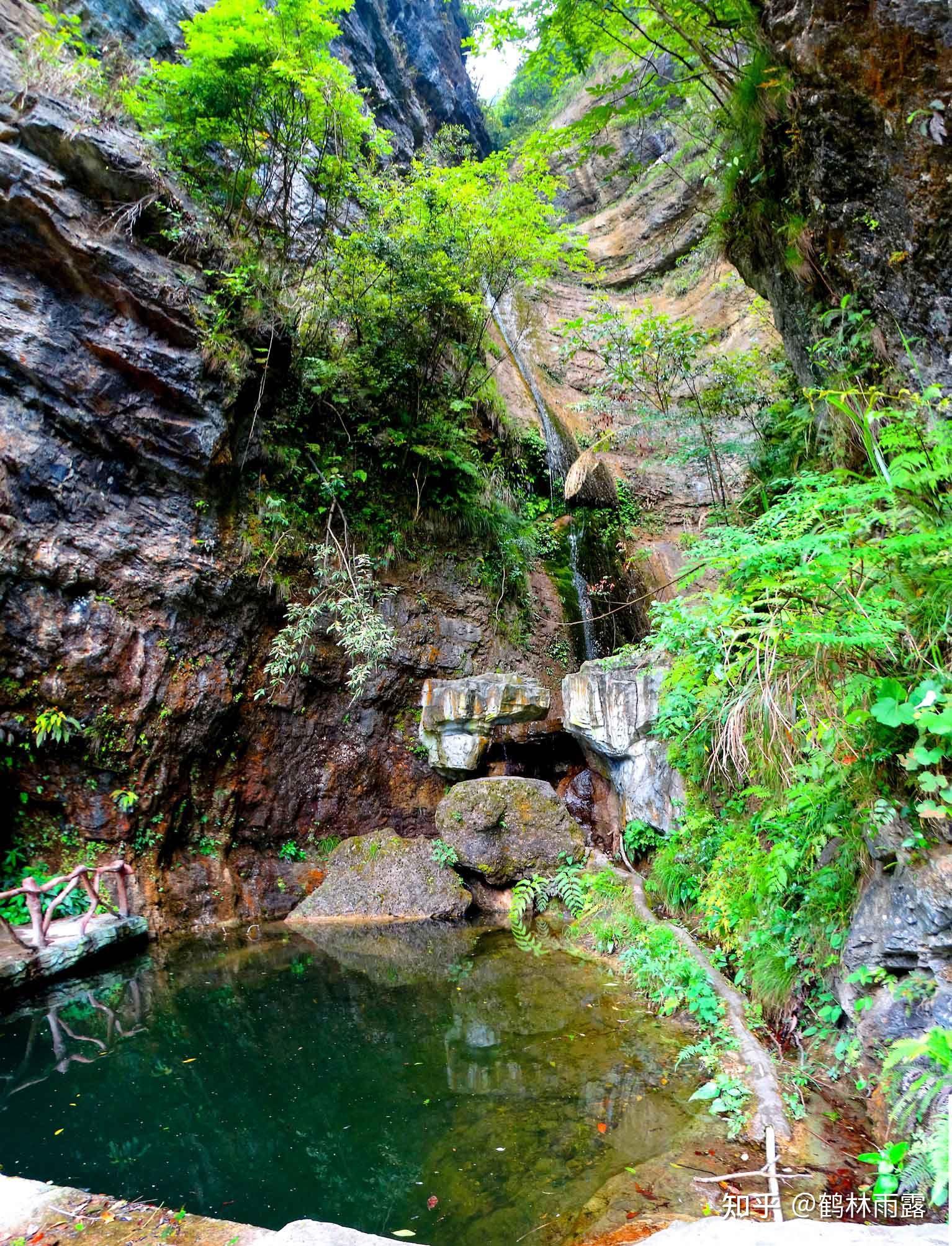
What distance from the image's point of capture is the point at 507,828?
779cm

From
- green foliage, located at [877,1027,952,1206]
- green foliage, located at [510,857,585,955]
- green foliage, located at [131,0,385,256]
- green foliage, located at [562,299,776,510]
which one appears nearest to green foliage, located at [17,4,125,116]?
green foliage, located at [131,0,385,256]

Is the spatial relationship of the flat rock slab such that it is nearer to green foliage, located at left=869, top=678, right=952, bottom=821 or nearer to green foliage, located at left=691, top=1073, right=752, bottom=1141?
green foliage, located at left=691, top=1073, right=752, bottom=1141

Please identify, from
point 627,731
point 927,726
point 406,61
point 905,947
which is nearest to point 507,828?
point 627,731

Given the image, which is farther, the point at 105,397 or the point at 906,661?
the point at 105,397

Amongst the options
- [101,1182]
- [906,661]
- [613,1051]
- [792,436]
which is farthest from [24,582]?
[792,436]

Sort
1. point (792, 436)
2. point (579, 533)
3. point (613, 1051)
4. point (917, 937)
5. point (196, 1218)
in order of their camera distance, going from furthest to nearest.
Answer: point (579, 533) < point (792, 436) < point (613, 1051) < point (917, 937) < point (196, 1218)

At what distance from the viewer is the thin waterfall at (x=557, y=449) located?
10.8 meters

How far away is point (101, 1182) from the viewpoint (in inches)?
117

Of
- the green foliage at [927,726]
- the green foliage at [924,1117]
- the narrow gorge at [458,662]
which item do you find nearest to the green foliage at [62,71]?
the narrow gorge at [458,662]

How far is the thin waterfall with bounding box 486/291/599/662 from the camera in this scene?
10.8 metres

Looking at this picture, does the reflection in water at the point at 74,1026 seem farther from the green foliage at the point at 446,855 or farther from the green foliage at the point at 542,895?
the green foliage at the point at 542,895

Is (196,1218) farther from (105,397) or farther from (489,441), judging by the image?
(489,441)

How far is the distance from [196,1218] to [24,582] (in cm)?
624

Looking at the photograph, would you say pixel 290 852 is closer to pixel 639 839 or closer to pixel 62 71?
pixel 639 839
